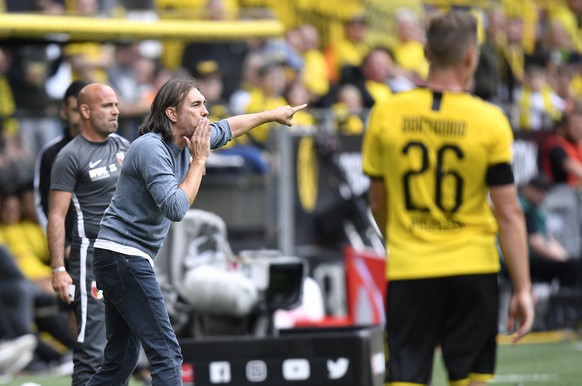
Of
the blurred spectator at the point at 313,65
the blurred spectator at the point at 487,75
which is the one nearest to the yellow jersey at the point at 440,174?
the blurred spectator at the point at 487,75

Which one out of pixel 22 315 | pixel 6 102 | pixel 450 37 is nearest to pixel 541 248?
pixel 22 315

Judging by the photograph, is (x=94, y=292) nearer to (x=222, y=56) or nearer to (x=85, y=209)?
(x=85, y=209)

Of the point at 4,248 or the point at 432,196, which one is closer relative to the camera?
the point at 432,196

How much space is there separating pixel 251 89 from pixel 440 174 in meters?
9.86

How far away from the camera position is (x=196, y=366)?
8.99 meters

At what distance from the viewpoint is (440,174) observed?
5910mm

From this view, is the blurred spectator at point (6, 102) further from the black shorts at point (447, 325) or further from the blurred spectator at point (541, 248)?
the black shorts at point (447, 325)

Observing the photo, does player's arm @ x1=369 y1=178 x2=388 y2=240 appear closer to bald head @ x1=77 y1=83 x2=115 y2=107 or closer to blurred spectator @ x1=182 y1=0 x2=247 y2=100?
bald head @ x1=77 y1=83 x2=115 y2=107

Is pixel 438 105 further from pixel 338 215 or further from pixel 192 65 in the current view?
pixel 192 65

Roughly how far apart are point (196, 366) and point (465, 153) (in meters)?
3.67

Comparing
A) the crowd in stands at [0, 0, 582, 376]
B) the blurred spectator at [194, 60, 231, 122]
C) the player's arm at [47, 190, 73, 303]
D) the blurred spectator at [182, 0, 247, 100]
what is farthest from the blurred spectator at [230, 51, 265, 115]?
the player's arm at [47, 190, 73, 303]

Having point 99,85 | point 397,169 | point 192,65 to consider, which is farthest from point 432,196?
point 192,65

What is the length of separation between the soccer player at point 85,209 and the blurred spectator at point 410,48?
40.0 feet

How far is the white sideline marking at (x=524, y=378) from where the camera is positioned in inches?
426
